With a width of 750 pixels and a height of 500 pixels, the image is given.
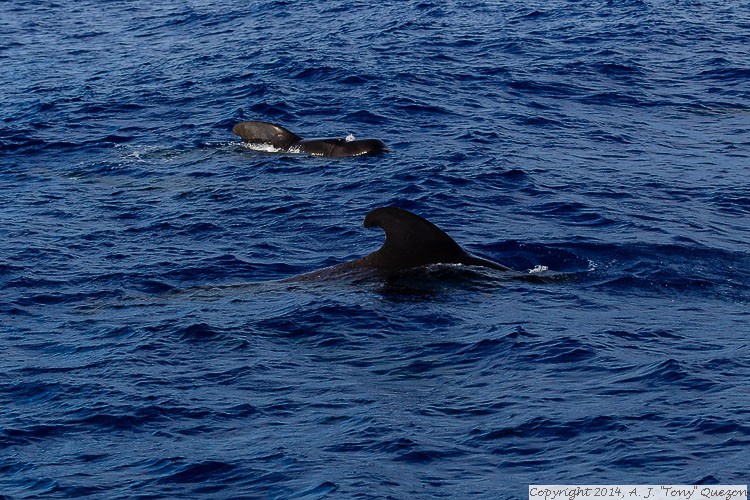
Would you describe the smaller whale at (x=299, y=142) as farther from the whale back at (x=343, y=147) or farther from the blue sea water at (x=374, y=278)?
the blue sea water at (x=374, y=278)

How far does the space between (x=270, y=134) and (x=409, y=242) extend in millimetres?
10818

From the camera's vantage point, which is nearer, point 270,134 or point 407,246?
point 407,246

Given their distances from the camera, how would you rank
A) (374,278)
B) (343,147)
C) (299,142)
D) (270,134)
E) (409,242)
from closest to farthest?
(409,242) < (374,278) < (343,147) < (299,142) < (270,134)

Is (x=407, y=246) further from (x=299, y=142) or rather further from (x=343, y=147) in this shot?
(x=299, y=142)

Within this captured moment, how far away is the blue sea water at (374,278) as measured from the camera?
13312 mm

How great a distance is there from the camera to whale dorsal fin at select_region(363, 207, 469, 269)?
1769cm

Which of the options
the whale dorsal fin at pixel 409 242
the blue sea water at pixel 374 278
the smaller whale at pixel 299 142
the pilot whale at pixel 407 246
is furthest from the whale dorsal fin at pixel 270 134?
the whale dorsal fin at pixel 409 242

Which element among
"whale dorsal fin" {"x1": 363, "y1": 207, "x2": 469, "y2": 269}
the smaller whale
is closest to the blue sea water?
"whale dorsal fin" {"x1": 363, "y1": 207, "x2": 469, "y2": 269}

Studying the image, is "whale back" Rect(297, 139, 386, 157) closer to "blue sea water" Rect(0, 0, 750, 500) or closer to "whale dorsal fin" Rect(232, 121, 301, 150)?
"blue sea water" Rect(0, 0, 750, 500)

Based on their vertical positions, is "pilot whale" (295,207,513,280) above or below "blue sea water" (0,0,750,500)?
above

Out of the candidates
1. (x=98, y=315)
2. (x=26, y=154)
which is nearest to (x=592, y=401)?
(x=98, y=315)

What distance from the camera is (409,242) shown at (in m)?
18.0

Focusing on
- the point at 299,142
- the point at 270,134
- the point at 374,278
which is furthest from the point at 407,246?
the point at 270,134

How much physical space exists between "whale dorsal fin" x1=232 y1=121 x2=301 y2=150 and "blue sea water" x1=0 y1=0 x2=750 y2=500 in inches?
17.3
